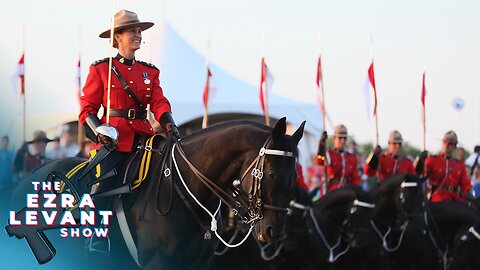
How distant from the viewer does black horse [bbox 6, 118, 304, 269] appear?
283 inches

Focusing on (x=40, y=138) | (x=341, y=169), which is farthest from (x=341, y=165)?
(x=40, y=138)

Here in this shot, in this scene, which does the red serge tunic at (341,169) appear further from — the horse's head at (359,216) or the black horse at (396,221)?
the horse's head at (359,216)

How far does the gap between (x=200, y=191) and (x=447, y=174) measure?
8360 millimetres

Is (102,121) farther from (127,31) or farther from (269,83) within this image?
(269,83)

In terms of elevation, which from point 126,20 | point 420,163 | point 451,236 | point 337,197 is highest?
point 126,20

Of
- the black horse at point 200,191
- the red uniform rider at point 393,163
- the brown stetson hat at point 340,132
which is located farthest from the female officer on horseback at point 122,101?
the red uniform rider at point 393,163

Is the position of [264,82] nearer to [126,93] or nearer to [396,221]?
[396,221]

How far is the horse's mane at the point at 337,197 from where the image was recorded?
1424 centimetres

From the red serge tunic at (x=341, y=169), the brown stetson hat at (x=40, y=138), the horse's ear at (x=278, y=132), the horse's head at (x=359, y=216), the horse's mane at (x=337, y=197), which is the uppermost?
the horse's ear at (x=278, y=132)

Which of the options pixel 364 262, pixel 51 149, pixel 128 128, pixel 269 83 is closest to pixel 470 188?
pixel 364 262

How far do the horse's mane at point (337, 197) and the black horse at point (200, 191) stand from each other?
6760 mm

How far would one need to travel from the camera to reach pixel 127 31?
26.2 ft

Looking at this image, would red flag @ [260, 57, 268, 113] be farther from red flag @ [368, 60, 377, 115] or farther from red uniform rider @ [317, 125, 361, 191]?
red flag @ [368, 60, 377, 115]

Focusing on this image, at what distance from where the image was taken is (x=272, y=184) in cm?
702
